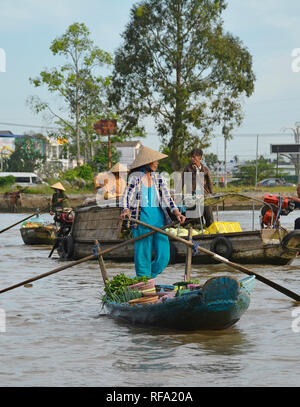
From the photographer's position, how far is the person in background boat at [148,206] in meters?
7.88

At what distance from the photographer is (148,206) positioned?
25.9 ft

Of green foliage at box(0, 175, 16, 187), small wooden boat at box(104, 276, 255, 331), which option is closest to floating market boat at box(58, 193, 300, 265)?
small wooden boat at box(104, 276, 255, 331)

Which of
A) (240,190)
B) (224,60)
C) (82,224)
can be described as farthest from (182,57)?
(82,224)

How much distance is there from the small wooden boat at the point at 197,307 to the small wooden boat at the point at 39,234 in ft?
33.5

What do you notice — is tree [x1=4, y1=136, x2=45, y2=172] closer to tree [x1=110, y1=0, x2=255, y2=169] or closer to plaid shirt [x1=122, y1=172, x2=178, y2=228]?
tree [x1=110, y1=0, x2=255, y2=169]

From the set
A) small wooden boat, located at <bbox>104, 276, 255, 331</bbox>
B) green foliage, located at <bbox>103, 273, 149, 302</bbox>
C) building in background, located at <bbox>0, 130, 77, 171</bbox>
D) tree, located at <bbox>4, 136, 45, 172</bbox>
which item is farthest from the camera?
tree, located at <bbox>4, 136, 45, 172</bbox>

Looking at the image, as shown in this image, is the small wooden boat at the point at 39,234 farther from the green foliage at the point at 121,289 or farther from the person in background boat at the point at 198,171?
the green foliage at the point at 121,289

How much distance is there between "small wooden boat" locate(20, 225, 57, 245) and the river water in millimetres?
7473

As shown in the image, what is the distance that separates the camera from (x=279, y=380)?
543cm

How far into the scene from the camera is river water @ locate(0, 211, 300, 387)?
18.1 feet

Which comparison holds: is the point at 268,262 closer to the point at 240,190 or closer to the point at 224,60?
the point at 224,60

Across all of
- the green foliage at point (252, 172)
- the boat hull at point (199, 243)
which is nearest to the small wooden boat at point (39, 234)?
the boat hull at point (199, 243)

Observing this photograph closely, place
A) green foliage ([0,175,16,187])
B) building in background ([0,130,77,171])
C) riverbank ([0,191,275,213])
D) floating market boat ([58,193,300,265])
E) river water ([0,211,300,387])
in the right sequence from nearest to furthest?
river water ([0,211,300,387])
floating market boat ([58,193,300,265])
riverbank ([0,191,275,213])
green foliage ([0,175,16,187])
building in background ([0,130,77,171])

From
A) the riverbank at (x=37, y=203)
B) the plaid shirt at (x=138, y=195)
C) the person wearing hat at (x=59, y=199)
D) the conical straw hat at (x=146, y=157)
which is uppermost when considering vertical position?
the conical straw hat at (x=146, y=157)
